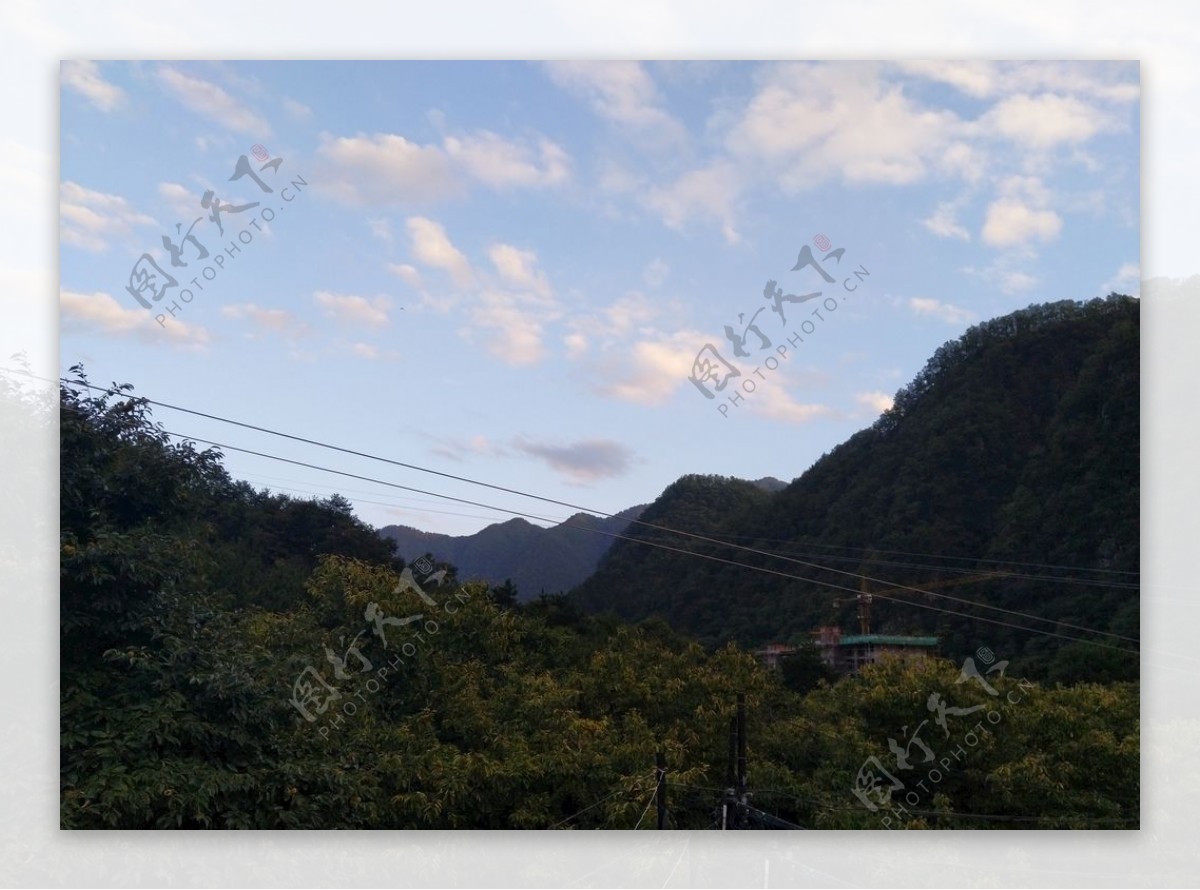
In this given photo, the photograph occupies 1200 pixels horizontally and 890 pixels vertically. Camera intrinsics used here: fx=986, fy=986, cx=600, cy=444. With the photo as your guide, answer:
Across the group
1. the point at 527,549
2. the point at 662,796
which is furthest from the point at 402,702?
the point at 662,796

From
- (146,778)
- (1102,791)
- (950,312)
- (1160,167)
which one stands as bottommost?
(1102,791)

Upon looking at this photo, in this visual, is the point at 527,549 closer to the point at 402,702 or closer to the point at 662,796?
the point at 402,702

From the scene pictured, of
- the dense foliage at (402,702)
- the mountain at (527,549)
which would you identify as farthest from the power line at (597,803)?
the mountain at (527,549)

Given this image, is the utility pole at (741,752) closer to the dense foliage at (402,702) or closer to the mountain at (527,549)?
the dense foliage at (402,702)

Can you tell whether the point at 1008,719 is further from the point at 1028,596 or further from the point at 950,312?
the point at 950,312

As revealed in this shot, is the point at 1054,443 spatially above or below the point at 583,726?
above

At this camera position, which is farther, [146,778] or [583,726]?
[583,726]

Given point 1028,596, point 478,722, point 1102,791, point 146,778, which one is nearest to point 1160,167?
point 1028,596
